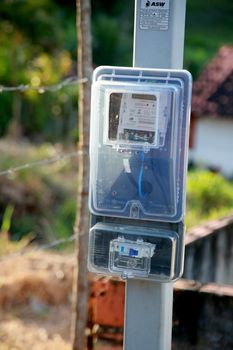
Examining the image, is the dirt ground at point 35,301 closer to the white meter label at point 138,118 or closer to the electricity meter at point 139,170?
the electricity meter at point 139,170

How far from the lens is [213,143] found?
77.7 feet

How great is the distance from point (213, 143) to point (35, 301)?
17.5m

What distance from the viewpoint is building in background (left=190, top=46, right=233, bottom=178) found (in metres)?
22.9

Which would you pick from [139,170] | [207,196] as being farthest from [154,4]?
[207,196]

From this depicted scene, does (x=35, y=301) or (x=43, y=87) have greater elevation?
(x=43, y=87)

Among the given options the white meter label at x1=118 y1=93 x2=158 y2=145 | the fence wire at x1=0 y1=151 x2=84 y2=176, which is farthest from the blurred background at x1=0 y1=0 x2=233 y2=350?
the white meter label at x1=118 y1=93 x2=158 y2=145

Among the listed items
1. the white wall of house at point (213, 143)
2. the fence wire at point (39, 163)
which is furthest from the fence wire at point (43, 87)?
the white wall of house at point (213, 143)

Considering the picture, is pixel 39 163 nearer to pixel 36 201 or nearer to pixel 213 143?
pixel 36 201

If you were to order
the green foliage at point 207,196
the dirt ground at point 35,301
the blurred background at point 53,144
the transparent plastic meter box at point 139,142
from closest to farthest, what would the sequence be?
the transparent plastic meter box at point 139,142 < the dirt ground at point 35,301 < the blurred background at point 53,144 < the green foliage at point 207,196

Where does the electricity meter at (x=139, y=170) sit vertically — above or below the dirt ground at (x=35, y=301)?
above

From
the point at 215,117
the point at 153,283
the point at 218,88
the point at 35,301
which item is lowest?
the point at 215,117

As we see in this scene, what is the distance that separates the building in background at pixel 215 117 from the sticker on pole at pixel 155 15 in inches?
772

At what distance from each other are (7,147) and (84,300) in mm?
9504

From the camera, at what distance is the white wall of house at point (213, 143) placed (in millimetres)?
23281
